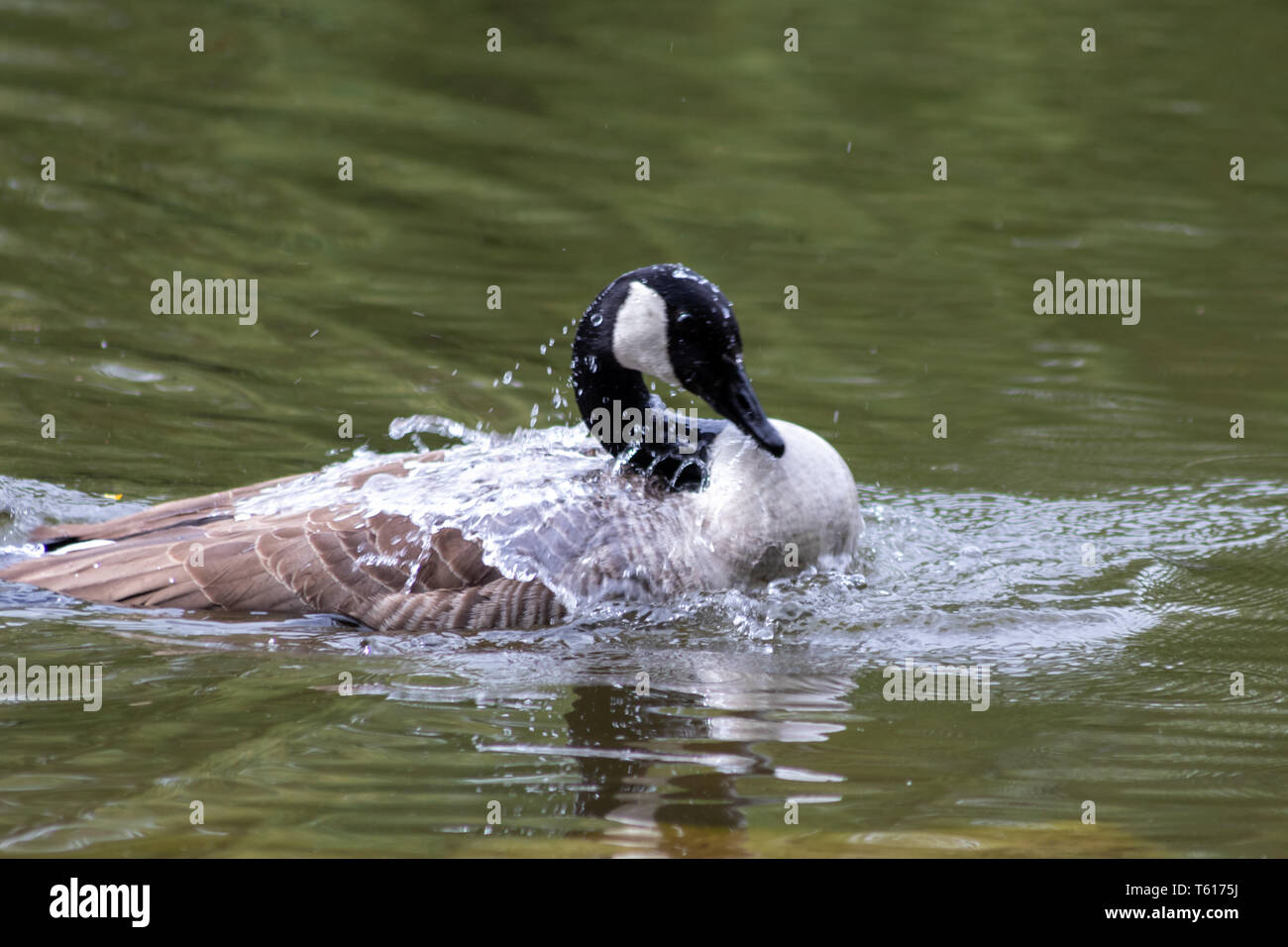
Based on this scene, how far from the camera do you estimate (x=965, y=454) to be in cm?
993

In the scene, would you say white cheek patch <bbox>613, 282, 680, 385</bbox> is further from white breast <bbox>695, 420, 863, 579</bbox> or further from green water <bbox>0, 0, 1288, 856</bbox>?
green water <bbox>0, 0, 1288, 856</bbox>

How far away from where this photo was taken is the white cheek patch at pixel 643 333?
7543 mm

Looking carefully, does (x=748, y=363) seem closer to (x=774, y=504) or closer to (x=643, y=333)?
(x=643, y=333)

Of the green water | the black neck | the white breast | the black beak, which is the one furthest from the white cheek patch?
the green water

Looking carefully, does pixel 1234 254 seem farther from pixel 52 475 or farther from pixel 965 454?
pixel 52 475

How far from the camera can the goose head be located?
749cm

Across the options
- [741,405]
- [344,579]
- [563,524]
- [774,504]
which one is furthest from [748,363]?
[344,579]

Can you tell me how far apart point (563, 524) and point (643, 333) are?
1045 millimetres

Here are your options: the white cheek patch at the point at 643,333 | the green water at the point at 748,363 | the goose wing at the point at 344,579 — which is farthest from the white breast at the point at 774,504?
the goose wing at the point at 344,579

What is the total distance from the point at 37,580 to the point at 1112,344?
7837 mm

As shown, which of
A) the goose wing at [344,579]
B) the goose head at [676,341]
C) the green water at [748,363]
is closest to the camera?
the green water at [748,363]

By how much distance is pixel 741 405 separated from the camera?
761 centimetres

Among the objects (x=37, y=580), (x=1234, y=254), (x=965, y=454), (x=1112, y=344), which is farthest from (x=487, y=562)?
(x=1234, y=254)

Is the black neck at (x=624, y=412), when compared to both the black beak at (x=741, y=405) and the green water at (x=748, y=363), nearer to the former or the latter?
the black beak at (x=741, y=405)
